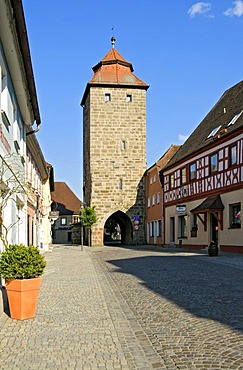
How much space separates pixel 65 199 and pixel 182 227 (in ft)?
151

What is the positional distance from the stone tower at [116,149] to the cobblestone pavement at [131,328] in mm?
33830

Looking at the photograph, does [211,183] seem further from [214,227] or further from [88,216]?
[88,216]

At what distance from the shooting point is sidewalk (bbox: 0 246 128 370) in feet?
17.1

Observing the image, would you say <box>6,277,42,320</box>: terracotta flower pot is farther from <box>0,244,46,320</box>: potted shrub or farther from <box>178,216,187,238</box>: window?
<box>178,216,187,238</box>: window

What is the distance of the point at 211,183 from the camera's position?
94.2 ft

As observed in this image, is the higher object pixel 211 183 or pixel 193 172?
pixel 193 172

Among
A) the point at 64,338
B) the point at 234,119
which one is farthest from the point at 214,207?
the point at 64,338

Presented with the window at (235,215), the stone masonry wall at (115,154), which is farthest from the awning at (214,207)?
the stone masonry wall at (115,154)

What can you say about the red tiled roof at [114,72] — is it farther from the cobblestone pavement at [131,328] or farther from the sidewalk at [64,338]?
the sidewalk at [64,338]

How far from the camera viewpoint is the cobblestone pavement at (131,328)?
532 cm

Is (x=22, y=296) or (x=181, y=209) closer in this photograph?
(x=22, y=296)

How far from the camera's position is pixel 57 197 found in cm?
7862

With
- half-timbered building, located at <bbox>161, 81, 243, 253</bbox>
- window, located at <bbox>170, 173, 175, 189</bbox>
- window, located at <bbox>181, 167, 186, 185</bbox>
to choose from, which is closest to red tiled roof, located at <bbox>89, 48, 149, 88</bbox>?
half-timbered building, located at <bbox>161, 81, 243, 253</bbox>

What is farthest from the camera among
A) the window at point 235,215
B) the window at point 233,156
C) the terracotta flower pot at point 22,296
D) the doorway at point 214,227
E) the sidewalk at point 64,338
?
the doorway at point 214,227
